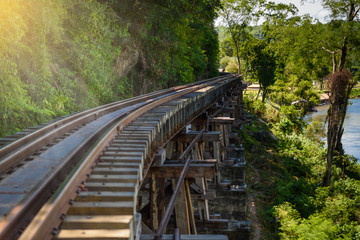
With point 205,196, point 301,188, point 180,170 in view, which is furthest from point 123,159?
point 301,188

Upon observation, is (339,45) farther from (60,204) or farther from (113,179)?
(60,204)

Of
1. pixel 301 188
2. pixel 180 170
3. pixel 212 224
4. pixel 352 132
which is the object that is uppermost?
pixel 180 170

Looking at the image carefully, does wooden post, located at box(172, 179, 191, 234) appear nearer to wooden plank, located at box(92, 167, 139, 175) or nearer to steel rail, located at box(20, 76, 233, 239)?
steel rail, located at box(20, 76, 233, 239)

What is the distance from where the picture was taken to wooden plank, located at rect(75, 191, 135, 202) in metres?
2.69

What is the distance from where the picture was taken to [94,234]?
7.42ft

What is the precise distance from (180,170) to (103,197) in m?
2.59

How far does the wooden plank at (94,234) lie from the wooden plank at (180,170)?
2925 millimetres

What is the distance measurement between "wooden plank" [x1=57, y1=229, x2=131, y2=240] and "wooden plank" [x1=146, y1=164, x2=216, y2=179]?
292cm

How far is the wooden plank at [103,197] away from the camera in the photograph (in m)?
2.69

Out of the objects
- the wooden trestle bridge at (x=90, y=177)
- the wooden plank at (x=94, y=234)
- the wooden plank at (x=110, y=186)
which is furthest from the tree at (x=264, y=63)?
the wooden plank at (x=94, y=234)

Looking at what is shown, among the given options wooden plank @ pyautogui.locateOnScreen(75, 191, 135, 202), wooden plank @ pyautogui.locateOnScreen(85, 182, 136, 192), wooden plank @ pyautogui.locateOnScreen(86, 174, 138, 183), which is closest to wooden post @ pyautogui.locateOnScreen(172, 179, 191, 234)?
wooden plank @ pyautogui.locateOnScreen(86, 174, 138, 183)

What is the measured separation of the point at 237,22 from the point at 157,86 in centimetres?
2610

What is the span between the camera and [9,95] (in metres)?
6.54

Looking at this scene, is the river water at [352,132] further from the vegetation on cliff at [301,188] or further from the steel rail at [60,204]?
the steel rail at [60,204]
